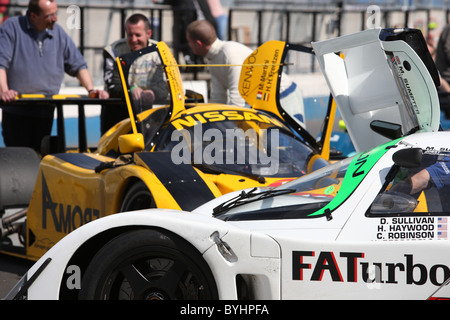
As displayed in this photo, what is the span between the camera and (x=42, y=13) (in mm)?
8438

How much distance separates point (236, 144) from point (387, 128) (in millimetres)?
1508

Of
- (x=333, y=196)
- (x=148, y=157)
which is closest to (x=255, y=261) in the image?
(x=333, y=196)

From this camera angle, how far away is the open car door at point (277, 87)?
7121 millimetres

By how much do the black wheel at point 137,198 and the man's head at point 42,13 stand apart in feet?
11.2

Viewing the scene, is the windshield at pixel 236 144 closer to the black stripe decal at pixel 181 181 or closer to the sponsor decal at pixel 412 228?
the black stripe decal at pixel 181 181

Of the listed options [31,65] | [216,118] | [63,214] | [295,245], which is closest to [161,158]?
[216,118]

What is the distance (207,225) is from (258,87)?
3.58 meters

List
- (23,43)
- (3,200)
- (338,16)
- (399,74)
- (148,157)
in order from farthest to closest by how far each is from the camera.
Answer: (338,16) → (23,43) → (3,200) → (148,157) → (399,74)

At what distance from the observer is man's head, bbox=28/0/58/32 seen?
27.7ft

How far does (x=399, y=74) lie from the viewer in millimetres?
4746

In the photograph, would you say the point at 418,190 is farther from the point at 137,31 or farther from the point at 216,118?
the point at 137,31

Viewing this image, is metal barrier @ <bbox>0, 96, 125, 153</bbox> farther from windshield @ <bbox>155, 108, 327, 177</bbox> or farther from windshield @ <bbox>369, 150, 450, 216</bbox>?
windshield @ <bbox>369, 150, 450, 216</bbox>

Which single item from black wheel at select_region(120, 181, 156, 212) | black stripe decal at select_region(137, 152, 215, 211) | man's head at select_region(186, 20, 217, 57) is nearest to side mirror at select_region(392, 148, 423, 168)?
black stripe decal at select_region(137, 152, 215, 211)
